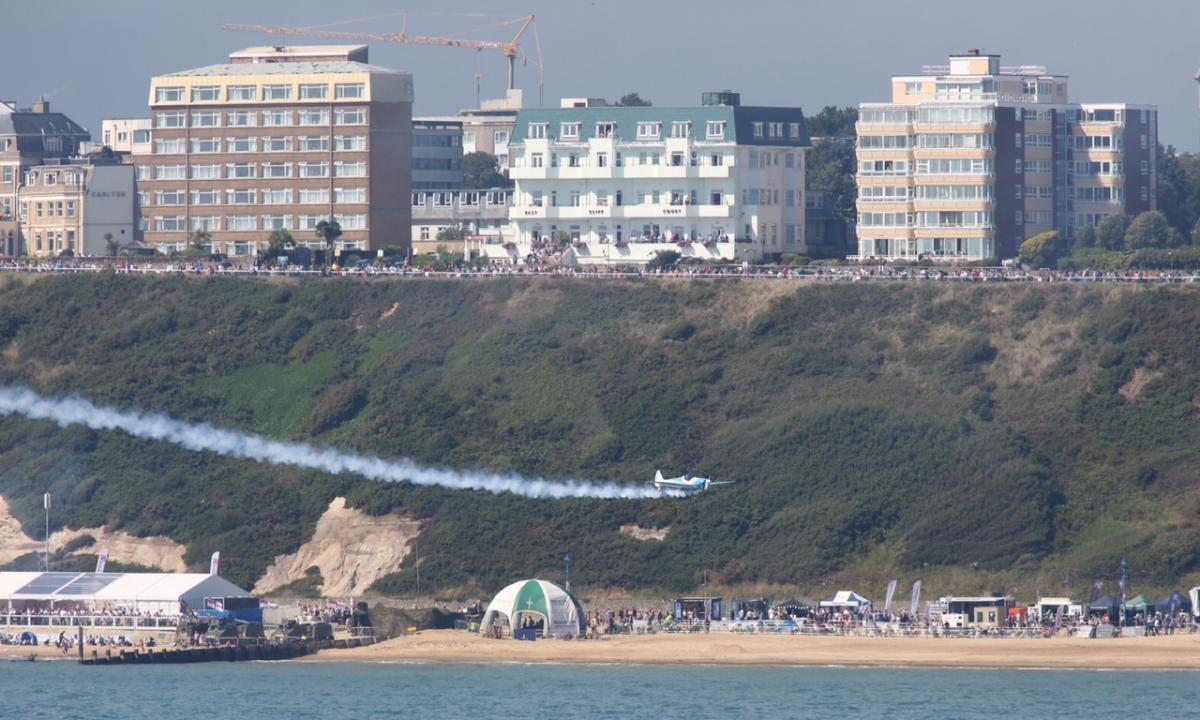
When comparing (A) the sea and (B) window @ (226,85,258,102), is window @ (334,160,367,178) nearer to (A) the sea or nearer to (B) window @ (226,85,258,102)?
(B) window @ (226,85,258,102)

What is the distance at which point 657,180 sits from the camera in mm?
166375

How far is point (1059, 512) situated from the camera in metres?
123

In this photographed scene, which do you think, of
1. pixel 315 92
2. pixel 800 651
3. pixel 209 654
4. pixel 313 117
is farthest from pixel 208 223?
pixel 800 651

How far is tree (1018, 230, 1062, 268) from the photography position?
16250 cm

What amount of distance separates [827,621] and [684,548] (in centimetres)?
1115

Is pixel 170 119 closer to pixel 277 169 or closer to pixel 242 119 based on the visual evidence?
pixel 242 119

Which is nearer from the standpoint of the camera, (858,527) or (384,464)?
(858,527)

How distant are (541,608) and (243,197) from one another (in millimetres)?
65924

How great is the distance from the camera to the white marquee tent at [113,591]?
120 meters

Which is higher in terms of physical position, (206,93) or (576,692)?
(206,93)

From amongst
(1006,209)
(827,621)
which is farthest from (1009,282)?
(827,621)

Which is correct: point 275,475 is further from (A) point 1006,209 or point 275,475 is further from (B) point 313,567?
(A) point 1006,209

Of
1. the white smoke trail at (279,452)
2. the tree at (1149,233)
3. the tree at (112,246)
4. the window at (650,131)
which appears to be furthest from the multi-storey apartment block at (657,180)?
the white smoke trail at (279,452)

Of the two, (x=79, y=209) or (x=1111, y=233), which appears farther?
(x=79, y=209)
